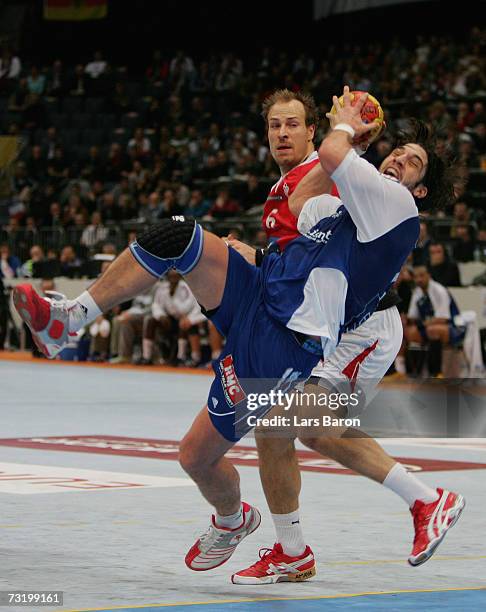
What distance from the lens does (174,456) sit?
10484 millimetres

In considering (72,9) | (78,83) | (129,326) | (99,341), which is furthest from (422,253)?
(72,9)

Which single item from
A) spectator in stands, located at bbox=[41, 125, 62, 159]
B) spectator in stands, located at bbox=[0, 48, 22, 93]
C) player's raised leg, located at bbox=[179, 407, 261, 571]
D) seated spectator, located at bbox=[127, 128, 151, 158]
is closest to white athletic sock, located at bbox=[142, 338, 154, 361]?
seated spectator, located at bbox=[127, 128, 151, 158]

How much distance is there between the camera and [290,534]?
593 centimetres

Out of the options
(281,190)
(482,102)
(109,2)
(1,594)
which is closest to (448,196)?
(281,190)

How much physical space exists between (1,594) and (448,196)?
2.65 meters

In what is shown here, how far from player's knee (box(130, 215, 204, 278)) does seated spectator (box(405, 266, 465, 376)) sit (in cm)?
1140

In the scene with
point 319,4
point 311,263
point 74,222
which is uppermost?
point 319,4

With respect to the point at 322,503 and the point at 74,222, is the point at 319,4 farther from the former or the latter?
the point at 322,503

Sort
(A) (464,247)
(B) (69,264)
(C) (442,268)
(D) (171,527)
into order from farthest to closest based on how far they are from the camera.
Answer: (B) (69,264)
(A) (464,247)
(C) (442,268)
(D) (171,527)

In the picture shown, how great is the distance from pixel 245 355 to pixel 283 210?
107 centimetres

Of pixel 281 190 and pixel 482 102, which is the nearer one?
pixel 281 190

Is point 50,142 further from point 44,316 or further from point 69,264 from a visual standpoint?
point 44,316

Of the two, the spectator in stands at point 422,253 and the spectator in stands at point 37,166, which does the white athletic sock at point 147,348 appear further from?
the spectator in stands at point 37,166

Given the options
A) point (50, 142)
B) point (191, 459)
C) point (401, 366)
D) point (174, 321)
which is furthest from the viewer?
point (50, 142)
